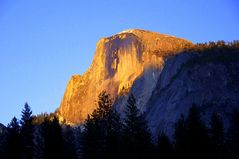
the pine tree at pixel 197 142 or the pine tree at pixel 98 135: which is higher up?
the pine tree at pixel 98 135

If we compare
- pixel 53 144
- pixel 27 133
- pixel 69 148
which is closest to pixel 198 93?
pixel 69 148

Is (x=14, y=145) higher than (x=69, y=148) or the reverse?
the reverse

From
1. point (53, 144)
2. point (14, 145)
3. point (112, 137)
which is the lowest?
point (53, 144)

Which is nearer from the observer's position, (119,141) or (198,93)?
(119,141)

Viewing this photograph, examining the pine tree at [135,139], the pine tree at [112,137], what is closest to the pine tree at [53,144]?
the pine tree at [112,137]

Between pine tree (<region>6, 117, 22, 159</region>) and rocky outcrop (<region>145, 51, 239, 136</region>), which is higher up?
rocky outcrop (<region>145, 51, 239, 136</region>)

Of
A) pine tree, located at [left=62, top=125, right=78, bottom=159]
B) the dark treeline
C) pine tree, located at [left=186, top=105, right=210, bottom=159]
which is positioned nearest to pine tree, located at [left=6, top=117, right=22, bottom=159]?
the dark treeline

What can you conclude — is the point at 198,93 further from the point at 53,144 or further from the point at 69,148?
the point at 53,144

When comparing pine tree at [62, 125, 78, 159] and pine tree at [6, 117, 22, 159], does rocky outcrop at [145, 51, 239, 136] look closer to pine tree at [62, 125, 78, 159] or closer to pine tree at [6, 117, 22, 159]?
pine tree at [62, 125, 78, 159]

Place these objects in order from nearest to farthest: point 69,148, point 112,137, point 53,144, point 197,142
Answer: point 53,144
point 197,142
point 112,137
point 69,148

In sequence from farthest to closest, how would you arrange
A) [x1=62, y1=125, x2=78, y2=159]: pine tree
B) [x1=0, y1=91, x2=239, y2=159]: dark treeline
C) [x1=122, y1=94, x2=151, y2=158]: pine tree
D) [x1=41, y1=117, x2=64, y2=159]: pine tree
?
1. [x1=62, y1=125, x2=78, y2=159]: pine tree
2. [x1=122, y1=94, x2=151, y2=158]: pine tree
3. [x1=0, y1=91, x2=239, y2=159]: dark treeline
4. [x1=41, y1=117, x2=64, y2=159]: pine tree

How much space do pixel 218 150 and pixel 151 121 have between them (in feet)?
328

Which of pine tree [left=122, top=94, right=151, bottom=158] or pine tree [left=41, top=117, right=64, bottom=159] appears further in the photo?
pine tree [left=122, top=94, right=151, bottom=158]

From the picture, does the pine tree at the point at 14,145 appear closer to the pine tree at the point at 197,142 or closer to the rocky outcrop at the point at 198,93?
the pine tree at the point at 197,142
